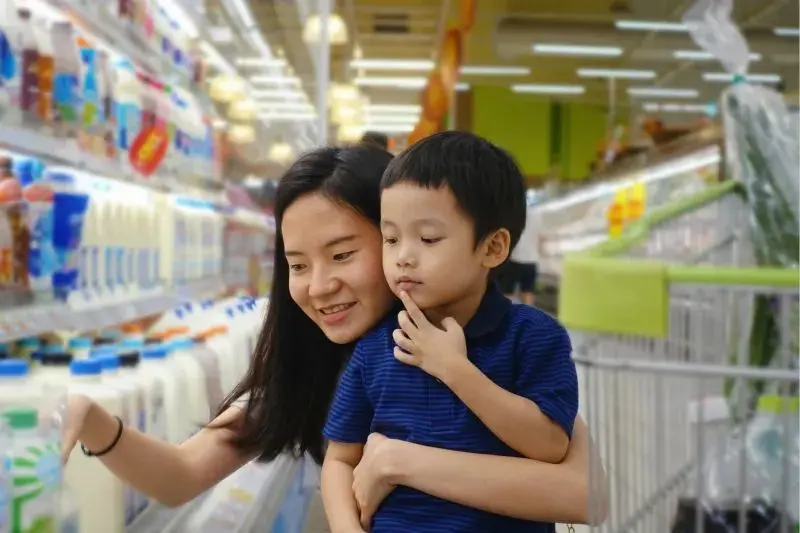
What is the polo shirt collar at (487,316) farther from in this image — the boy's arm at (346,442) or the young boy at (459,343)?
the boy's arm at (346,442)

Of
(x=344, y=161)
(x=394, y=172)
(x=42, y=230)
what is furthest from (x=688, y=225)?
(x=42, y=230)

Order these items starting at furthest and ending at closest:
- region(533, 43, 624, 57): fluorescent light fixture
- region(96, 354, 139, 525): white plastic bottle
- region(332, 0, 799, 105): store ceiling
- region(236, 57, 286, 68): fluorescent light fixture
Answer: region(533, 43, 624, 57): fluorescent light fixture
region(332, 0, 799, 105): store ceiling
region(236, 57, 286, 68): fluorescent light fixture
region(96, 354, 139, 525): white plastic bottle

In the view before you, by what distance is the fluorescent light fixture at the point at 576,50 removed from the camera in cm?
1401

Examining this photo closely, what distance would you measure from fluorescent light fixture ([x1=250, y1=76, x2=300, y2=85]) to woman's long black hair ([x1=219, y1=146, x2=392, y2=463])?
299cm

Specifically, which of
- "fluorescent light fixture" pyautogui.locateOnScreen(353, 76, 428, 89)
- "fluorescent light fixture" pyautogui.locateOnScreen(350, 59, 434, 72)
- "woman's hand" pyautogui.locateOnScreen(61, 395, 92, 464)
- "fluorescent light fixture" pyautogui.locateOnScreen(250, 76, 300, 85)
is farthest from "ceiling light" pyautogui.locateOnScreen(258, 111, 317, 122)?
"fluorescent light fixture" pyautogui.locateOnScreen(350, 59, 434, 72)

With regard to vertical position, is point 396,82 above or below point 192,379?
above

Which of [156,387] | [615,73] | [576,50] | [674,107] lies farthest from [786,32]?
[156,387]

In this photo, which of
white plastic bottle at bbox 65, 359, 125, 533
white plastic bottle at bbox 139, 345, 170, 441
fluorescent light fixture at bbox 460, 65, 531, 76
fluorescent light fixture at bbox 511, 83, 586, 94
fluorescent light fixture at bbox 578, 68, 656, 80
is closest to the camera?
white plastic bottle at bbox 65, 359, 125, 533

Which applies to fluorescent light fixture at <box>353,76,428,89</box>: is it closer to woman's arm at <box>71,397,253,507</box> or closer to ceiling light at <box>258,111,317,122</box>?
ceiling light at <box>258,111,317,122</box>

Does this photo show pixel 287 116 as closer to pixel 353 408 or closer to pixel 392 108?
pixel 353 408

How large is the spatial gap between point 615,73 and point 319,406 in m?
15.5

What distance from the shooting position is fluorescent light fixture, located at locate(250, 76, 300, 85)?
14.7 ft

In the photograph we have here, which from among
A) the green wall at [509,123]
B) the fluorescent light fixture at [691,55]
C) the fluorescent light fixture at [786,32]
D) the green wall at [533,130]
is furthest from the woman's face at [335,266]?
the green wall at [509,123]

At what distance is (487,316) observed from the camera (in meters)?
1.17
